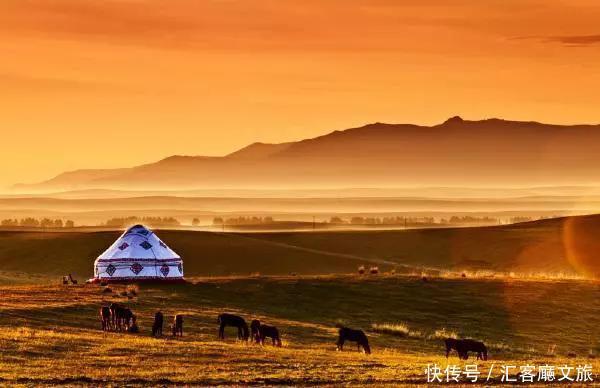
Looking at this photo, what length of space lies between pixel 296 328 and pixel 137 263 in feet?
56.5

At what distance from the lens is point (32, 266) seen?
3949 inches

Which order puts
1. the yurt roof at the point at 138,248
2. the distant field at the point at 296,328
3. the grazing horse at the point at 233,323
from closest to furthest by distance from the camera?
the distant field at the point at 296,328 → the grazing horse at the point at 233,323 → the yurt roof at the point at 138,248

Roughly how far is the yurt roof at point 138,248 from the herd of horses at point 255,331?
62.8ft

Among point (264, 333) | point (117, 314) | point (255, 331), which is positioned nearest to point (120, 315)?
point (117, 314)

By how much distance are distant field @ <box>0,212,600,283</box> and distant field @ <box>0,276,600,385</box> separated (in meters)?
33.7

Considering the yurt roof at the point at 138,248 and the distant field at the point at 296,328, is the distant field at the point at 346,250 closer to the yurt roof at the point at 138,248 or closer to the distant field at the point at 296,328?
the yurt roof at the point at 138,248

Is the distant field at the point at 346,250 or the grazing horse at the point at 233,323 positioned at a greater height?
the distant field at the point at 346,250

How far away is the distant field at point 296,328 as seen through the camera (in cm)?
3284

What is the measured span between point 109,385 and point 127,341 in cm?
882

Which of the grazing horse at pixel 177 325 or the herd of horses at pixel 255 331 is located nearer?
the herd of horses at pixel 255 331

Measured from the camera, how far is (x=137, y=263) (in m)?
63.7

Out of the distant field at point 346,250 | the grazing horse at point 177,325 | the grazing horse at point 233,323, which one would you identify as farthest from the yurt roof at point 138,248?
the distant field at point 346,250

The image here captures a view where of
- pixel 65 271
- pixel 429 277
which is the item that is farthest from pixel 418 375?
pixel 65 271

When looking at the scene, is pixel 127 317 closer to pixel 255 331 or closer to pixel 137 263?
pixel 255 331
